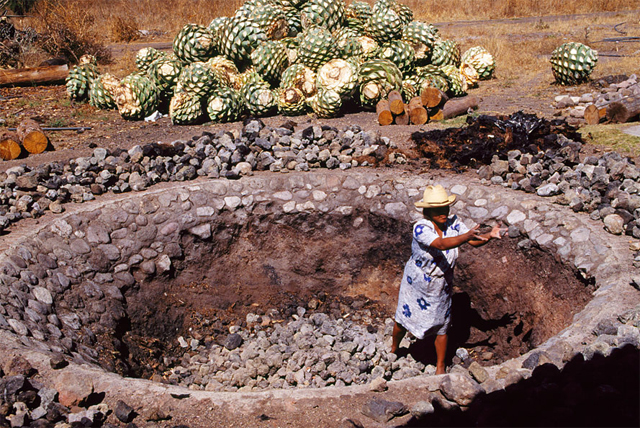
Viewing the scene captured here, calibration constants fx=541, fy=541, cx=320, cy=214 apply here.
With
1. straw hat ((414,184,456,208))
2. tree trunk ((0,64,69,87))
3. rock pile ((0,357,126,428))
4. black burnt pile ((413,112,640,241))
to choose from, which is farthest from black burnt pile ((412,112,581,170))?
tree trunk ((0,64,69,87))

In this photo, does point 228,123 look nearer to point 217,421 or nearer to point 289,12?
point 289,12

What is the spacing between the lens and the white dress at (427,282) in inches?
159

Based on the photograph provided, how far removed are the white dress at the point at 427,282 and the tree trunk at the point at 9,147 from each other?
18.9 feet

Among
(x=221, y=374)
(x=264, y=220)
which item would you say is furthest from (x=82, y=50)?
(x=221, y=374)

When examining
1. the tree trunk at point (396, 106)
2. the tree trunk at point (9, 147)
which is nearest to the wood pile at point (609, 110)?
the tree trunk at point (396, 106)

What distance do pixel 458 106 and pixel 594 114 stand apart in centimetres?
192

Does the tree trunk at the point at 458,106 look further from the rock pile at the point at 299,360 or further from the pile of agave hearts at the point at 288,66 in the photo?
the rock pile at the point at 299,360

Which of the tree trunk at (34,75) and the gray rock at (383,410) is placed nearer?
the gray rock at (383,410)

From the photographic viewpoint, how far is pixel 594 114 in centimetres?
767

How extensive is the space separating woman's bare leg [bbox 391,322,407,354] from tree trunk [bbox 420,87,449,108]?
14.3ft

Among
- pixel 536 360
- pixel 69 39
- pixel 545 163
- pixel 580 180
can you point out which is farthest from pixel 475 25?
pixel 536 360

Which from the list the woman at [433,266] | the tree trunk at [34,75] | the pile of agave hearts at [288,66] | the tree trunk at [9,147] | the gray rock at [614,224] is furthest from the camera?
the tree trunk at [34,75]

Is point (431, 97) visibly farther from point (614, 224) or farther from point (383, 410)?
point (383, 410)

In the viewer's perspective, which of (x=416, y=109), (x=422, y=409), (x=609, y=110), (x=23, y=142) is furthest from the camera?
(x=416, y=109)
